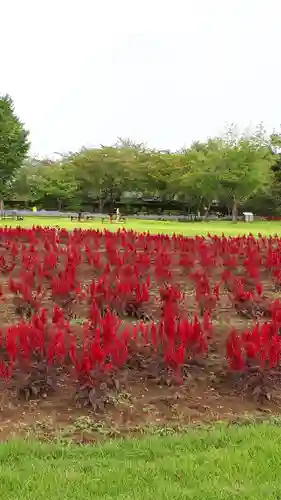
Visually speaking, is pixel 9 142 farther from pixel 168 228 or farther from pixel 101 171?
pixel 168 228

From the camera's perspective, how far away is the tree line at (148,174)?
156 ft

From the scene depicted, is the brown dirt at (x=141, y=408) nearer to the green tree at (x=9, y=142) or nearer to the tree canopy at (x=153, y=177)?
the green tree at (x=9, y=142)

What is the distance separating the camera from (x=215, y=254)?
9633mm

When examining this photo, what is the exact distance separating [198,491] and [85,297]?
161 inches

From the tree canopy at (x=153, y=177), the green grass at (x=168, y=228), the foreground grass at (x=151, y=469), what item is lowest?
the foreground grass at (x=151, y=469)

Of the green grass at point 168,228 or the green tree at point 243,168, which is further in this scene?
the green tree at point 243,168

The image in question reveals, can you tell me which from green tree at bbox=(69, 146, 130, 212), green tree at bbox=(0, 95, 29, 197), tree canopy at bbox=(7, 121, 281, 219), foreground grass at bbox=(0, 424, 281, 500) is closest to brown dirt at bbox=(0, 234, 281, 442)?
foreground grass at bbox=(0, 424, 281, 500)

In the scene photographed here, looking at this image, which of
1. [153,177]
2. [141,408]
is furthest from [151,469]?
[153,177]

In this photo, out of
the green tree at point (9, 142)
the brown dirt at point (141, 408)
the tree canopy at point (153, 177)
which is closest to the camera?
the brown dirt at point (141, 408)

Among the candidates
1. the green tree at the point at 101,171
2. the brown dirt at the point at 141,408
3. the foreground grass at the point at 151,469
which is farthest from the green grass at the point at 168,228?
the green tree at the point at 101,171

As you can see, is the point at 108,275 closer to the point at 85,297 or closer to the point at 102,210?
the point at 85,297

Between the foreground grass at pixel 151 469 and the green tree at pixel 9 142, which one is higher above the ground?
the green tree at pixel 9 142

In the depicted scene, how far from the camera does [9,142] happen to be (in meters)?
45.1

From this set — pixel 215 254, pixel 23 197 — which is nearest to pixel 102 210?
pixel 23 197
